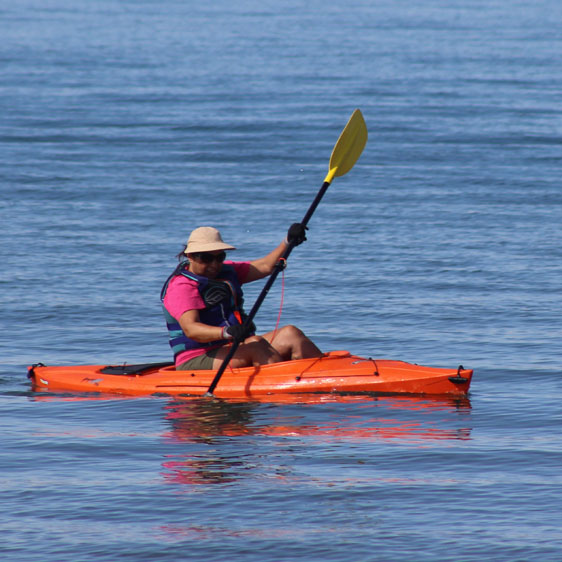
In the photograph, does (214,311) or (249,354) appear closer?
(214,311)

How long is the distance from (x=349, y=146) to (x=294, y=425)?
3066 mm

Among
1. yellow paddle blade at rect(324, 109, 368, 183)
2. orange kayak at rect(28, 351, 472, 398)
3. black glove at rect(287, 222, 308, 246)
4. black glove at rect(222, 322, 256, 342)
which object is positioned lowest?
orange kayak at rect(28, 351, 472, 398)

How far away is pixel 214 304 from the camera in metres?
8.46

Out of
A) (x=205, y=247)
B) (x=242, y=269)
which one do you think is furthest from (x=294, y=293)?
(x=205, y=247)

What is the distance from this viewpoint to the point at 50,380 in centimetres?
893

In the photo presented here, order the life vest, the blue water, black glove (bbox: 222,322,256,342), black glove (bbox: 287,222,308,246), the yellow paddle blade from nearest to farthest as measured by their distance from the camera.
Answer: the blue water < black glove (bbox: 222,322,256,342) < the life vest < black glove (bbox: 287,222,308,246) < the yellow paddle blade

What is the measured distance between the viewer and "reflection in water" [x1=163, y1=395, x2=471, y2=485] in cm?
717

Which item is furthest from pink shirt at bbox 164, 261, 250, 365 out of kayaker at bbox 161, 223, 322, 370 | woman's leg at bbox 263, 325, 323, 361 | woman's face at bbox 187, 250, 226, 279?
woman's leg at bbox 263, 325, 323, 361

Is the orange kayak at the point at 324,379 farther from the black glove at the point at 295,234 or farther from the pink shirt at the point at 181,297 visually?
the black glove at the point at 295,234

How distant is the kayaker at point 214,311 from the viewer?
834 centimetres

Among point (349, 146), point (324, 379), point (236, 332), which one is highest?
point (349, 146)

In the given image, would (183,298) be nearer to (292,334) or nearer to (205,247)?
(205,247)

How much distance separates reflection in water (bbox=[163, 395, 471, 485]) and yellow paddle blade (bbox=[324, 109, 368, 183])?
238 centimetres

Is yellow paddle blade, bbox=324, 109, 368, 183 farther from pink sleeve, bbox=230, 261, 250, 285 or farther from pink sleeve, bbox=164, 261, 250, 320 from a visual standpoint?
pink sleeve, bbox=164, 261, 250, 320
